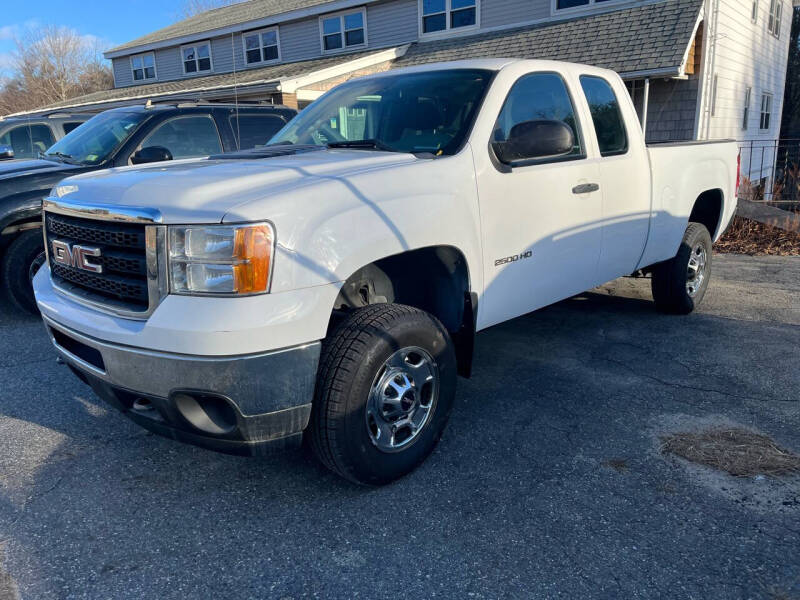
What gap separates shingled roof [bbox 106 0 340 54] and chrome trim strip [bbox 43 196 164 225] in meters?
18.1

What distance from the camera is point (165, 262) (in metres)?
2.50

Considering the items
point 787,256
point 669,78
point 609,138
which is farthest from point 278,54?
point 609,138

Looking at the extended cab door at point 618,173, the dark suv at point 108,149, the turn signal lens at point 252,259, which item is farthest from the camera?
the dark suv at point 108,149

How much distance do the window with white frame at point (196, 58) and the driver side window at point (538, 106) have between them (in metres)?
22.2

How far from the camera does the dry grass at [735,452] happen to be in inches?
125

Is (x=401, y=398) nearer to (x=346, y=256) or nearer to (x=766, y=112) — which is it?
(x=346, y=256)

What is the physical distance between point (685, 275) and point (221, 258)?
4478 millimetres

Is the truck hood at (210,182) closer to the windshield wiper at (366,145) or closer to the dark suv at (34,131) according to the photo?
the windshield wiper at (366,145)

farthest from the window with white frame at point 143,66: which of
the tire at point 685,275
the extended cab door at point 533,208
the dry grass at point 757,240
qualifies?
the extended cab door at point 533,208

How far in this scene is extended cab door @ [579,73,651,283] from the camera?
171 inches

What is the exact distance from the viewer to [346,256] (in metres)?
2.68

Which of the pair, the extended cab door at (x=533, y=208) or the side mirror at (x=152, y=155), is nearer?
the extended cab door at (x=533, y=208)

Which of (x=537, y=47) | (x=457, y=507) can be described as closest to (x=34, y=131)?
(x=457, y=507)

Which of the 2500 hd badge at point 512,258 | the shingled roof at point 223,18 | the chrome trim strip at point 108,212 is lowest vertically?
the 2500 hd badge at point 512,258
